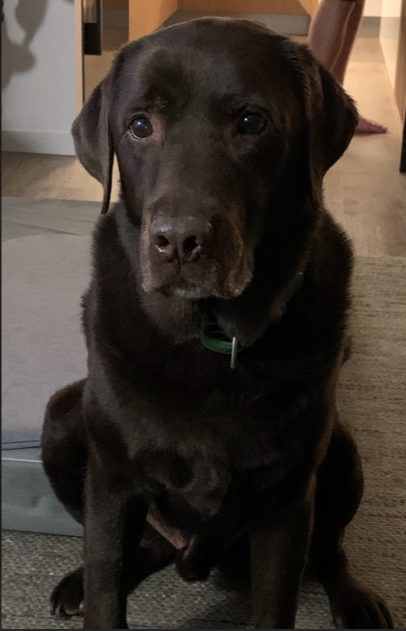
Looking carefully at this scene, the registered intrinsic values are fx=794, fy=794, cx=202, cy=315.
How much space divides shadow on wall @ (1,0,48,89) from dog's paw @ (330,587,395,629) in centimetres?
293

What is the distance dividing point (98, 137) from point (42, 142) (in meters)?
2.85

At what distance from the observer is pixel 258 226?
107cm

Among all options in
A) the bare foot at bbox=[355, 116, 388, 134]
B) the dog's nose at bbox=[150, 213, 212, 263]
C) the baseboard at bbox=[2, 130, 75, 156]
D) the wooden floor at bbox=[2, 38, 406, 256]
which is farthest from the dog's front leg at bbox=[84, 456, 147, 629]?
the bare foot at bbox=[355, 116, 388, 134]

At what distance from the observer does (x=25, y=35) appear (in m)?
3.72

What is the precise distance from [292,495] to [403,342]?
124 cm

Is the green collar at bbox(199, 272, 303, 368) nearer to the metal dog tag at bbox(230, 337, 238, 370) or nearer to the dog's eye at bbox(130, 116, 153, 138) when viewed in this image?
the metal dog tag at bbox(230, 337, 238, 370)

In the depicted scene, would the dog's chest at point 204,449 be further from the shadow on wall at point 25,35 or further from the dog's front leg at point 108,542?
the shadow on wall at point 25,35

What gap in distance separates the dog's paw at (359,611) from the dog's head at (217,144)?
657 millimetres

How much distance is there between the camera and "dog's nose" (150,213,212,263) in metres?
0.95

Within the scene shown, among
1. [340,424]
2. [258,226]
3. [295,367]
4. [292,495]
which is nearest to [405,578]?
[340,424]

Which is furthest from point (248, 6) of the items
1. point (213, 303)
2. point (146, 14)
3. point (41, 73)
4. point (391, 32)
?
point (213, 303)

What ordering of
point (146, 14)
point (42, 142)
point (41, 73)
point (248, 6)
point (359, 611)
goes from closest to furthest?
point (359, 611) < point (41, 73) < point (42, 142) < point (146, 14) < point (248, 6)

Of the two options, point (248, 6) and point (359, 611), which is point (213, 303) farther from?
point (248, 6)

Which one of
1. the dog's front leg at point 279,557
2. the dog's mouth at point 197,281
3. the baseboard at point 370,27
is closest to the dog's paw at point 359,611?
the dog's front leg at point 279,557
